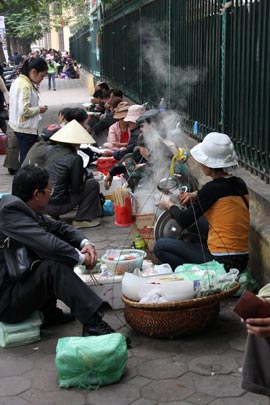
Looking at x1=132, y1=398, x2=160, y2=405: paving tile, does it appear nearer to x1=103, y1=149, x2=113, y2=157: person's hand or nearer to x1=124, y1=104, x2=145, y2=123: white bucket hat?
x1=124, y1=104, x2=145, y2=123: white bucket hat

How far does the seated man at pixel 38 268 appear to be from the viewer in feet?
12.8

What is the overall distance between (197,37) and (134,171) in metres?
1.78

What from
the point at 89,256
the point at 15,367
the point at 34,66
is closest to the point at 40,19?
the point at 34,66

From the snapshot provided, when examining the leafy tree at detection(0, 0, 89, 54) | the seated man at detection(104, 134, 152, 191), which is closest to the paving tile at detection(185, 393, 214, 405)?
the seated man at detection(104, 134, 152, 191)

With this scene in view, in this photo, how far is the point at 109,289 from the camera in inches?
179

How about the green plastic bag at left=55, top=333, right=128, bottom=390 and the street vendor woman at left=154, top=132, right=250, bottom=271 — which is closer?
the green plastic bag at left=55, top=333, right=128, bottom=390

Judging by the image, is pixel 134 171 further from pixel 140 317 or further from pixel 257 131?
pixel 140 317

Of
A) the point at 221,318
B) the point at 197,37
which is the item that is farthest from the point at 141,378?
the point at 197,37

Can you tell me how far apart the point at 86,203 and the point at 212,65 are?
2.02 meters

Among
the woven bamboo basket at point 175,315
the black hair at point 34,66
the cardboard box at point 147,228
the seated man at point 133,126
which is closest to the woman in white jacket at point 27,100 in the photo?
the black hair at point 34,66

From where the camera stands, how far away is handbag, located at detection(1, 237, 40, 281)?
3.95 m

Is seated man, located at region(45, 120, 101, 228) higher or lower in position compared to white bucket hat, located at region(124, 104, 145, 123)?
lower

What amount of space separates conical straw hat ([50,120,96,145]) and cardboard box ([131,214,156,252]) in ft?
3.96

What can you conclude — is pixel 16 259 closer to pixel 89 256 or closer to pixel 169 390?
pixel 89 256
